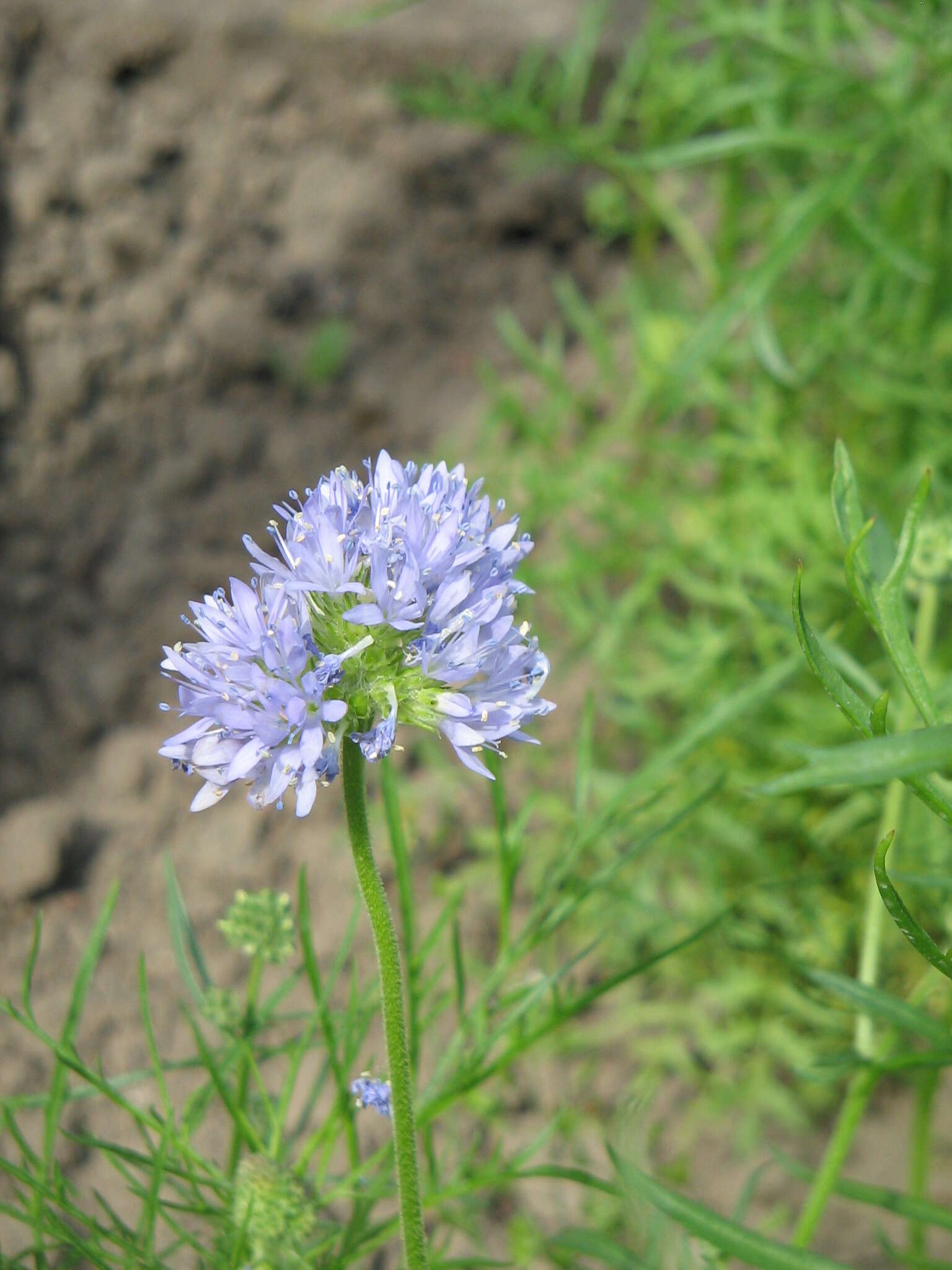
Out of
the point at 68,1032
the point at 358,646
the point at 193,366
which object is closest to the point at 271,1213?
the point at 68,1032

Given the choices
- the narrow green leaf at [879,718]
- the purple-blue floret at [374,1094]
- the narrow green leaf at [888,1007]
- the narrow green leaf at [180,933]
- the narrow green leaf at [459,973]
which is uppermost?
the narrow green leaf at [879,718]

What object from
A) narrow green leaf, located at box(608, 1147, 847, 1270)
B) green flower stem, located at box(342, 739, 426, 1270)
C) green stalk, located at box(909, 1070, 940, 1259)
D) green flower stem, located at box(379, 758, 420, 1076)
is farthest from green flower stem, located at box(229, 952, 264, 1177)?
green stalk, located at box(909, 1070, 940, 1259)

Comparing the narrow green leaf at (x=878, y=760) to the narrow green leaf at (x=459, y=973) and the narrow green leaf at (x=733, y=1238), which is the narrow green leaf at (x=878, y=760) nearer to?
the narrow green leaf at (x=733, y=1238)

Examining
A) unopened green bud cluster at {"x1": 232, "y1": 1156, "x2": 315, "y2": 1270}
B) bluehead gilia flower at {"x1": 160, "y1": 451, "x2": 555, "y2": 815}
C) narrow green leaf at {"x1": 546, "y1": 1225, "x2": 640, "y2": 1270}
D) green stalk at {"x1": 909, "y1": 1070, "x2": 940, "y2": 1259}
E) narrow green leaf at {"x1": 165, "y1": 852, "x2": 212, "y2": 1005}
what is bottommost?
green stalk at {"x1": 909, "y1": 1070, "x2": 940, "y2": 1259}

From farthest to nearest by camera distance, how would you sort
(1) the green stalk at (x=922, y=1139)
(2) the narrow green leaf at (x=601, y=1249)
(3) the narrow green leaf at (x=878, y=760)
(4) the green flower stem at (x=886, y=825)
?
(1) the green stalk at (x=922, y=1139), (4) the green flower stem at (x=886, y=825), (2) the narrow green leaf at (x=601, y=1249), (3) the narrow green leaf at (x=878, y=760)

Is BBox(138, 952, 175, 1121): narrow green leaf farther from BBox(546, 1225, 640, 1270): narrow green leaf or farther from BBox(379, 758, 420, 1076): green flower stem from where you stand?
BBox(546, 1225, 640, 1270): narrow green leaf

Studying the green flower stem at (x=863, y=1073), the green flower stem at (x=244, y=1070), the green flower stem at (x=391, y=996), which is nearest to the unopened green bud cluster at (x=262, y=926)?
the green flower stem at (x=244, y=1070)
